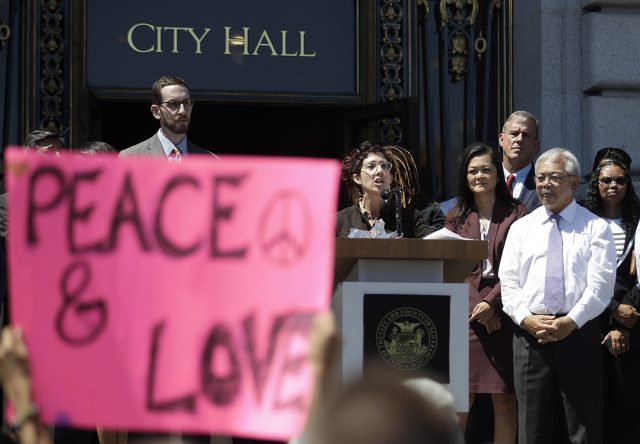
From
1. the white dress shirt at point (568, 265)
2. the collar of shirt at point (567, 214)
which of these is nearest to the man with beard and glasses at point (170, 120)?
the white dress shirt at point (568, 265)

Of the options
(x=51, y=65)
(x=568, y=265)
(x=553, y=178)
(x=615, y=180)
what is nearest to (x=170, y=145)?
(x=553, y=178)

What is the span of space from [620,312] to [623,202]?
73 cm

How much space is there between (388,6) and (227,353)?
26.8ft

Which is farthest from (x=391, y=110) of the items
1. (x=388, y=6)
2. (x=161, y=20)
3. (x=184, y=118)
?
(x=184, y=118)

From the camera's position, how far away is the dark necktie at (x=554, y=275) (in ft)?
26.1

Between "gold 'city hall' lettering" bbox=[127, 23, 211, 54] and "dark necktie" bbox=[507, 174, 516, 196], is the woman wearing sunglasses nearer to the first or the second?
"dark necktie" bbox=[507, 174, 516, 196]

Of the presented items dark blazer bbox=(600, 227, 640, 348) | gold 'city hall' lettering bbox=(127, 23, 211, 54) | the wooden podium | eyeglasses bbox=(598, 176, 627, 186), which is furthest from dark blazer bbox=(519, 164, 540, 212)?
gold 'city hall' lettering bbox=(127, 23, 211, 54)

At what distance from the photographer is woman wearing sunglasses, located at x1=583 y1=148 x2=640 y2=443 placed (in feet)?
28.6

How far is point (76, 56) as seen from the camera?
11195 mm

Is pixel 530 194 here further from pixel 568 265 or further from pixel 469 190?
pixel 568 265

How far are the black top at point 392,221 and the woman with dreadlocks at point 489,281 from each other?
1.05ft

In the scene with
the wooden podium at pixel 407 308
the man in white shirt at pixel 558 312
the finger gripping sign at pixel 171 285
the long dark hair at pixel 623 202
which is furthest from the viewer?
the long dark hair at pixel 623 202

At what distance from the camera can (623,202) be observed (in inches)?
354

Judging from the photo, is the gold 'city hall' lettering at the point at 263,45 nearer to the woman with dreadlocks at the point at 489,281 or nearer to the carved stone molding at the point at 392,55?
the carved stone molding at the point at 392,55
